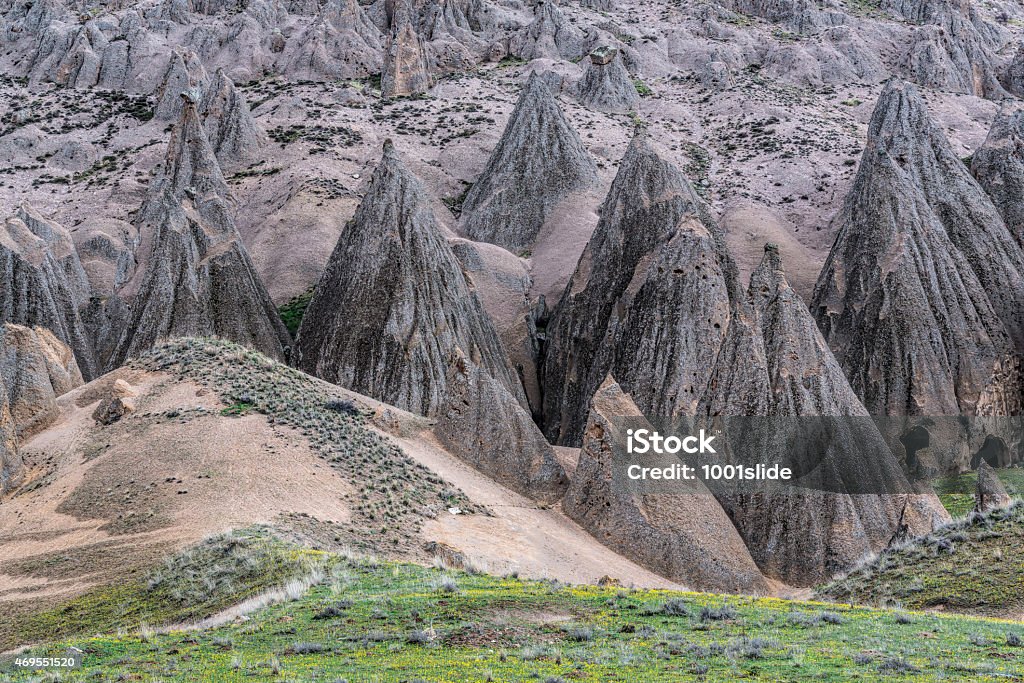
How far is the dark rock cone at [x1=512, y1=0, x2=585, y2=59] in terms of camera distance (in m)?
96.2

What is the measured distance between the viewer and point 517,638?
1605 centimetres

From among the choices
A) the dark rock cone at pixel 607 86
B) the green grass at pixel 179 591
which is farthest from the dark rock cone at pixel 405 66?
the green grass at pixel 179 591

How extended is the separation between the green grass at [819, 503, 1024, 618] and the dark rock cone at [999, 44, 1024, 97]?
82.5m

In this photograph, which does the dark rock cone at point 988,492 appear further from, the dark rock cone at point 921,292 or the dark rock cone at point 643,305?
the dark rock cone at point 921,292

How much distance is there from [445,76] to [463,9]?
17158mm

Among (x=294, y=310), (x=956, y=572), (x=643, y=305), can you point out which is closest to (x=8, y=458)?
(x=643, y=305)

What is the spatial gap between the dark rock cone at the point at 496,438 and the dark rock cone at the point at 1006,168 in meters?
37.7

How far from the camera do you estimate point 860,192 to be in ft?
184

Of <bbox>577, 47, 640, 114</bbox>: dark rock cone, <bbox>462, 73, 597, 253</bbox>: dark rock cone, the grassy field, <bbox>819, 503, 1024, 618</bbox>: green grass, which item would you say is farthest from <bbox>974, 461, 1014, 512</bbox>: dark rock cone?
<bbox>577, 47, 640, 114</bbox>: dark rock cone

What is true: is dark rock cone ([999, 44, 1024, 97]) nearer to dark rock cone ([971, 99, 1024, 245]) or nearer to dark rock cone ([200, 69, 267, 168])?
dark rock cone ([971, 99, 1024, 245])

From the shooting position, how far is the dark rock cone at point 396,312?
153 feet

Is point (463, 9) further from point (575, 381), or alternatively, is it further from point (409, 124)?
point (575, 381)

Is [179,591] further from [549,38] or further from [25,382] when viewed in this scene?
[549,38]

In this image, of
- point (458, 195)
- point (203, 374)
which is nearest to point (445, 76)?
point (458, 195)
